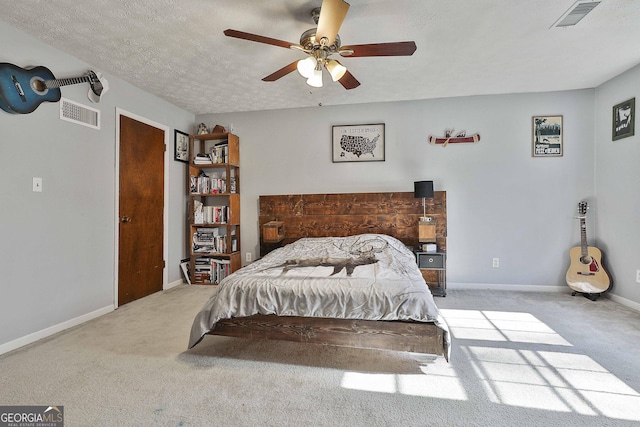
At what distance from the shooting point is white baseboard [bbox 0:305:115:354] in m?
2.23

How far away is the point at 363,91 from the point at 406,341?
2.82 meters

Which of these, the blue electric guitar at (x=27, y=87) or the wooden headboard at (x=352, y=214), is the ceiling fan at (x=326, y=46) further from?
the wooden headboard at (x=352, y=214)

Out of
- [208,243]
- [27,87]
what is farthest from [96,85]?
[208,243]

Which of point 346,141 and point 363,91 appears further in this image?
point 346,141

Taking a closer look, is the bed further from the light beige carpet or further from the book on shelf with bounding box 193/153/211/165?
the book on shelf with bounding box 193/153/211/165

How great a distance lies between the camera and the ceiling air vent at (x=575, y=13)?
201cm

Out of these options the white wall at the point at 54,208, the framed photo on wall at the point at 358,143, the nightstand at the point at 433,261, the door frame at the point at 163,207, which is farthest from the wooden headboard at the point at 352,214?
the white wall at the point at 54,208

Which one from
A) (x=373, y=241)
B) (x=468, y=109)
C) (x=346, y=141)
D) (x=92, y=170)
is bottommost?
(x=373, y=241)

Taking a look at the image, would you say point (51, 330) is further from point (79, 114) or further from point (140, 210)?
point (79, 114)

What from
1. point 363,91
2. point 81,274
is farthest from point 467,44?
point 81,274

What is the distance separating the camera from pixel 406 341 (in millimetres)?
1871

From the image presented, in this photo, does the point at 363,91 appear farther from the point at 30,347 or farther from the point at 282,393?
the point at 30,347

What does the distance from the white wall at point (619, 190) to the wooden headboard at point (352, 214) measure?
170cm

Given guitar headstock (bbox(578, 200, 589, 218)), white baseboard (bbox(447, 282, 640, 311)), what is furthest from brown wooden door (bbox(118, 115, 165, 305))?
guitar headstock (bbox(578, 200, 589, 218))
